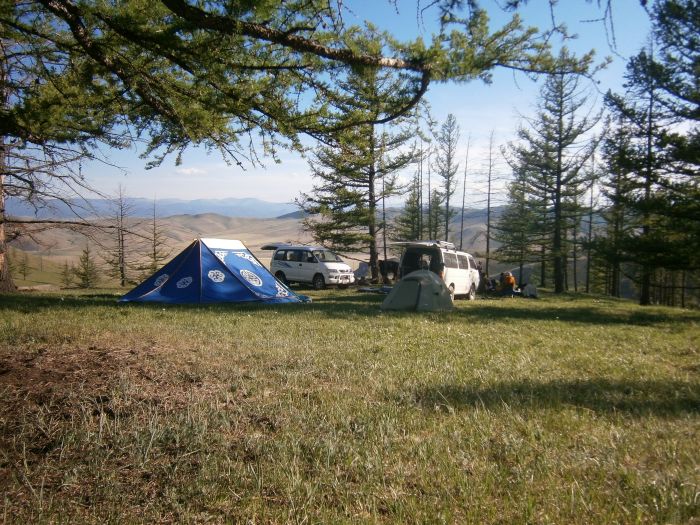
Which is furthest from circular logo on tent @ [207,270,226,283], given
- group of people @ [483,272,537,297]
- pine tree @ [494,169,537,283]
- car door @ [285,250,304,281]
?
pine tree @ [494,169,537,283]

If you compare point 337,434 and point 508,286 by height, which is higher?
point 508,286

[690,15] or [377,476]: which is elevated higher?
[690,15]

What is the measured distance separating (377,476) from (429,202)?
134 ft

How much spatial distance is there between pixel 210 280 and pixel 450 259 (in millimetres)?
8753

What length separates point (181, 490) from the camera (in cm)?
251

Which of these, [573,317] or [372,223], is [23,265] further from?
[573,317]

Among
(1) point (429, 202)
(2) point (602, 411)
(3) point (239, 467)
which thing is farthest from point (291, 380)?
(1) point (429, 202)

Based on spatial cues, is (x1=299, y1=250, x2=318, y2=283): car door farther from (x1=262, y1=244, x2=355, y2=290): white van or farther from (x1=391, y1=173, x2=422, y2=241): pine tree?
(x1=391, y1=173, x2=422, y2=241): pine tree

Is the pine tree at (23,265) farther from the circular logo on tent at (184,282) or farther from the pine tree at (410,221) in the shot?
the circular logo on tent at (184,282)

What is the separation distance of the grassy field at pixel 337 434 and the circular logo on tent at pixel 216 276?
6258 mm

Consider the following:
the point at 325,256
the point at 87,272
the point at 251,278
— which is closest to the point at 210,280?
the point at 251,278

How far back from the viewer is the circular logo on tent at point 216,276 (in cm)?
1268

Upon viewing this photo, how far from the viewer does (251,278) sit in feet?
43.6

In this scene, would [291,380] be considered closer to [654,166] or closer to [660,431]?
[660,431]
